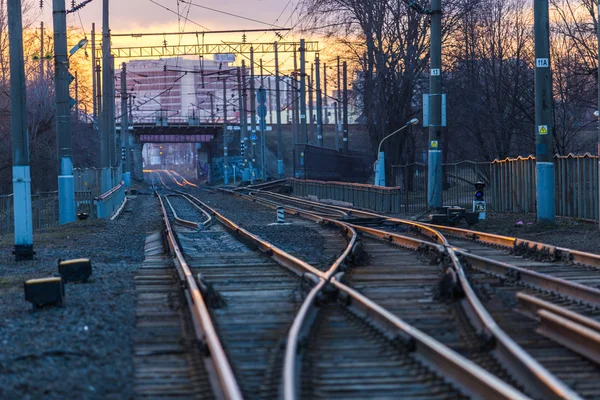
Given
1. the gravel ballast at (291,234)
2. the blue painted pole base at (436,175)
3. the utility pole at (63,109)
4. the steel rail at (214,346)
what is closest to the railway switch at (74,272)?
the steel rail at (214,346)

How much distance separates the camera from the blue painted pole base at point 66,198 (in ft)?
88.3

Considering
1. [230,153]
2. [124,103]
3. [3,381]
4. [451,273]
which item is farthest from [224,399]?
[230,153]

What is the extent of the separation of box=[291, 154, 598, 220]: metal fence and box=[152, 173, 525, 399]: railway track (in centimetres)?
1216

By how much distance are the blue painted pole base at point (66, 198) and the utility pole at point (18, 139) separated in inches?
363

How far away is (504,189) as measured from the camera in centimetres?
2903

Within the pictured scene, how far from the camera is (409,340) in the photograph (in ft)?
24.6

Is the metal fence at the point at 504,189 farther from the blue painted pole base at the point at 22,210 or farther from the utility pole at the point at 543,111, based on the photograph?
the blue painted pole base at the point at 22,210

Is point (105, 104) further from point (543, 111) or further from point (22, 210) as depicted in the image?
point (543, 111)

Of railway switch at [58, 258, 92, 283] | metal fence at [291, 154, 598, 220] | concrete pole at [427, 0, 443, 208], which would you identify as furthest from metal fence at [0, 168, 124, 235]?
railway switch at [58, 258, 92, 283]

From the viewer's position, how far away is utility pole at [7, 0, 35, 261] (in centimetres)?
1759

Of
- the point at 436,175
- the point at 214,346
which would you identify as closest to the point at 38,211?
the point at 436,175

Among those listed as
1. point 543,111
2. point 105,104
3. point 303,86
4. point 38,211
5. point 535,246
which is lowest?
point 535,246

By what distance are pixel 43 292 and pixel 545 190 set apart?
563 inches

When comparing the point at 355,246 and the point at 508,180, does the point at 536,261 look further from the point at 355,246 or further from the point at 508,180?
the point at 508,180
